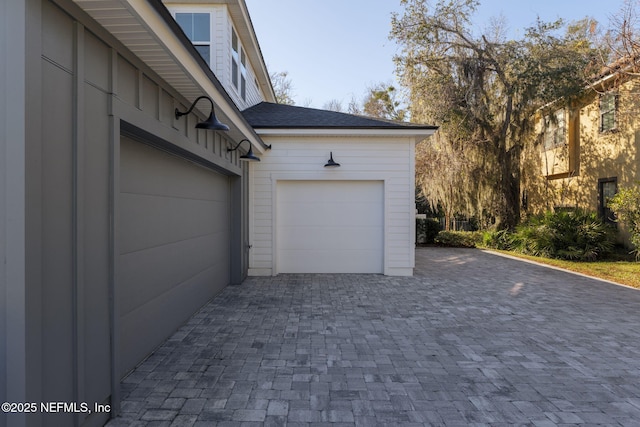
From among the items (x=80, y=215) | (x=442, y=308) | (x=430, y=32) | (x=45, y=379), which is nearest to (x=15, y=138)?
(x=80, y=215)

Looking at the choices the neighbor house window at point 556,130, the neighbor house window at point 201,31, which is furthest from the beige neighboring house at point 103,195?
the neighbor house window at point 556,130

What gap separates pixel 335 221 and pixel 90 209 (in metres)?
5.46

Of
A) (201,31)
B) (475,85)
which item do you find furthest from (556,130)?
(201,31)

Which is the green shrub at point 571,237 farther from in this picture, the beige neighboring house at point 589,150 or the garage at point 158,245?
the garage at point 158,245

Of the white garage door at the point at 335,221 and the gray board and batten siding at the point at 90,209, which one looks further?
the white garage door at the point at 335,221

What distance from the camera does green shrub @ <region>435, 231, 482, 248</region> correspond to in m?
12.7

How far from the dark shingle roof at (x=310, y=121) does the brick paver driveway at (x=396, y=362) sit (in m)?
3.24

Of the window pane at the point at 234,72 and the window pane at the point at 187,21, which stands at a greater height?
the window pane at the point at 187,21

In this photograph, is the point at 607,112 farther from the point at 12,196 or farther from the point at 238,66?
the point at 12,196

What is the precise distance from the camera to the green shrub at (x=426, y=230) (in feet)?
44.9

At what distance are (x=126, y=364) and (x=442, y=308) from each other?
398 centimetres

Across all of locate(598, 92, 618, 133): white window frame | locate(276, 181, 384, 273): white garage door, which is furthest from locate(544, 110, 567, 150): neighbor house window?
locate(276, 181, 384, 273): white garage door

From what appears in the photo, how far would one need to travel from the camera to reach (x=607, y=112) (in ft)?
33.4

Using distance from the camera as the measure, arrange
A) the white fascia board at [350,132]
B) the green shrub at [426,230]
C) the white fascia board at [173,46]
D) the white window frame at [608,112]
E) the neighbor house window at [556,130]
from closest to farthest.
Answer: the white fascia board at [173,46] < the white fascia board at [350,132] < the white window frame at [608,112] < the neighbor house window at [556,130] < the green shrub at [426,230]
